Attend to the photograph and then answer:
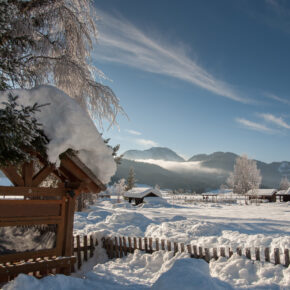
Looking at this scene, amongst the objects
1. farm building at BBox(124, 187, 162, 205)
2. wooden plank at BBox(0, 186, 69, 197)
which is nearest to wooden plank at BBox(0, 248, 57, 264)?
wooden plank at BBox(0, 186, 69, 197)

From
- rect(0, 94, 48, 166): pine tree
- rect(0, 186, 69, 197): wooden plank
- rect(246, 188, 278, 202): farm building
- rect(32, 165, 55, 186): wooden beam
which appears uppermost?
rect(0, 94, 48, 166): pine tree

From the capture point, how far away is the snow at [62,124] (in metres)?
5.29

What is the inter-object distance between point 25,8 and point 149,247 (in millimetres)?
8251

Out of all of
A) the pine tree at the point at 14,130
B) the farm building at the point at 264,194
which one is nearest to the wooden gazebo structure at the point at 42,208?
the pine tree at the point at 14,130

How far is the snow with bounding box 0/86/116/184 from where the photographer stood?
5293 mm

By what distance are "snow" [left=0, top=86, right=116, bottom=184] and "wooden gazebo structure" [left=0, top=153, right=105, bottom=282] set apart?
392mm

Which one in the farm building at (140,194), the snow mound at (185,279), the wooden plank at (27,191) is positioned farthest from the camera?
the farm building at (140,194)

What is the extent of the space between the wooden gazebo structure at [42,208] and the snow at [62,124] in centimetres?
39

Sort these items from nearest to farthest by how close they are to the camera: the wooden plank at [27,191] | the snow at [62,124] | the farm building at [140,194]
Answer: the snow at [62,124], the wooden plank at [27,191], the farm building at [140,194]

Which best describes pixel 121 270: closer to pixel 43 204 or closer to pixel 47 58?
pixel 43 204

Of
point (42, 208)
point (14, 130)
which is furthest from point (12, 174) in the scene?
point (14, 130)

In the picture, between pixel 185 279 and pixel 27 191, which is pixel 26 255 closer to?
pixel 27 191

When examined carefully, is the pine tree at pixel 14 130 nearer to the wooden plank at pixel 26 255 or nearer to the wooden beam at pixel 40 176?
the wooden beam at pixel 40 176

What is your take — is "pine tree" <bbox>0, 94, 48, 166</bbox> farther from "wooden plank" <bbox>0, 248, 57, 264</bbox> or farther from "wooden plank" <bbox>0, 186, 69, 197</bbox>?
"wooden plank" <bbox>0, 248, 57, 264</bbox>
